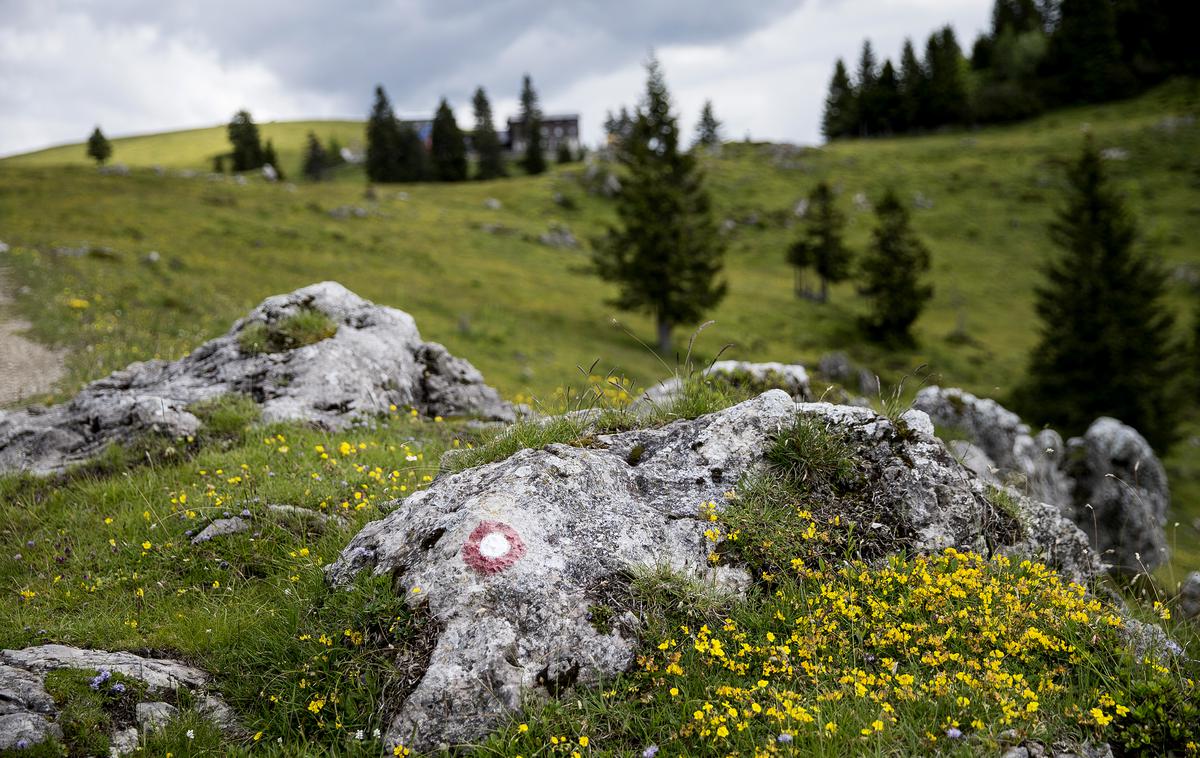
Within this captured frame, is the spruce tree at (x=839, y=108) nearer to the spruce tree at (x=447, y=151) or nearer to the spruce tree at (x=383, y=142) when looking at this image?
the spruce tree at (x=447, y=151)

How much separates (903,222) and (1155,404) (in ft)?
78.9

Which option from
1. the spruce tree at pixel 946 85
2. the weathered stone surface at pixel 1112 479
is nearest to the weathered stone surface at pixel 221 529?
the weathered stone surface at pixel 1112 479

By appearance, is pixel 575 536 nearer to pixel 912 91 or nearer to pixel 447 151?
pixel 447 151

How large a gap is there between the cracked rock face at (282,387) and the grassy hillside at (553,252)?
251 cm

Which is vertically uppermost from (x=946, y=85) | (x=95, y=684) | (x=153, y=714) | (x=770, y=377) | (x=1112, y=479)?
(x=946, y=85)

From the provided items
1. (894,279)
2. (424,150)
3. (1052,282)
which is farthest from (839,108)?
(1052,282)

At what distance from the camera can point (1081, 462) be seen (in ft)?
69.1

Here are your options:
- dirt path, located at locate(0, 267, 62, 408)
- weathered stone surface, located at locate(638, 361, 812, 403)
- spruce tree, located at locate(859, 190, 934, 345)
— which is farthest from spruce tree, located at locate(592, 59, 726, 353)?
dirt path, located at locate(0, 267, 62, 408)

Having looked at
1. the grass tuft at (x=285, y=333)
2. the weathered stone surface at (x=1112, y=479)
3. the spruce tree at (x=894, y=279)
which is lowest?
the weathered stone surface at (x=1112, y=479)

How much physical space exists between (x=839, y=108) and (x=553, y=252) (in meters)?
110

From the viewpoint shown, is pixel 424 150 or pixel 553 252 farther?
pixel 424 150

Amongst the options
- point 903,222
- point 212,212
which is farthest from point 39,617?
point 903,222

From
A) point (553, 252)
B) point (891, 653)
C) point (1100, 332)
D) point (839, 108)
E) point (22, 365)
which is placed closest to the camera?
point (891, 653)

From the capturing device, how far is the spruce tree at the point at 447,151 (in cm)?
10600
